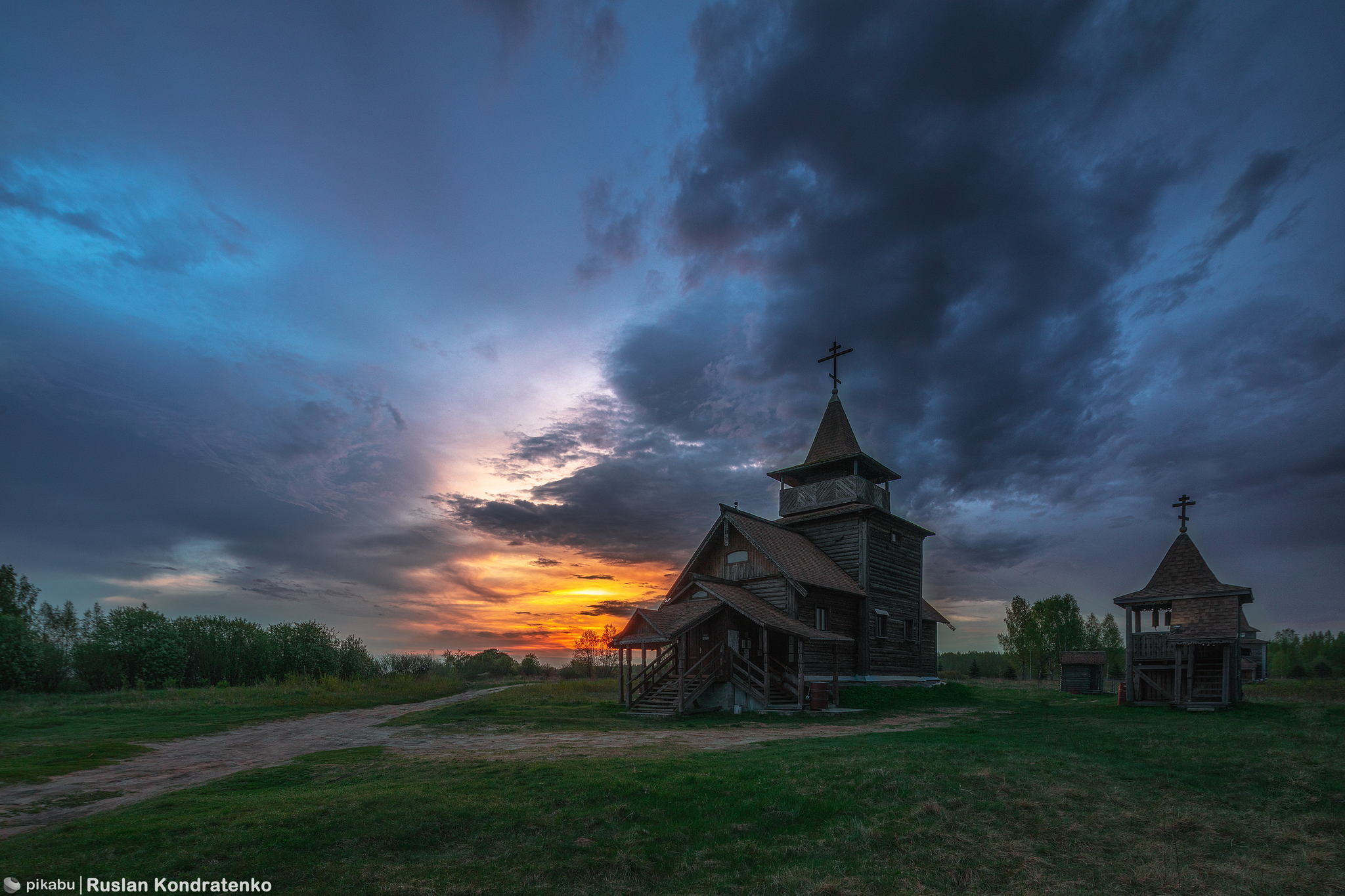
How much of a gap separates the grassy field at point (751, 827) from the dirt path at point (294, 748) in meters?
1.22

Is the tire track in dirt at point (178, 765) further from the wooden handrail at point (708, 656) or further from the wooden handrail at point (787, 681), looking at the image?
the wooden handrail at point (787, 681)

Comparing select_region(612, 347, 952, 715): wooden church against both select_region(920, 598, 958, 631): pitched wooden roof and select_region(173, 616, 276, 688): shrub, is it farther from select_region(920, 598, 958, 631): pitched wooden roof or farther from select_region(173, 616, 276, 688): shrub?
select_region(173, 616, 276, 688): shrub

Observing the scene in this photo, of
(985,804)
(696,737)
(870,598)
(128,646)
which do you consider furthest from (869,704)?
(128,646)

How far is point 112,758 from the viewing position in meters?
14.2

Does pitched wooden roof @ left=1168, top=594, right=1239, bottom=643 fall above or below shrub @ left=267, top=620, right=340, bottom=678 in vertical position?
above

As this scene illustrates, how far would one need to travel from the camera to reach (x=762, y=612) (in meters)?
25.8

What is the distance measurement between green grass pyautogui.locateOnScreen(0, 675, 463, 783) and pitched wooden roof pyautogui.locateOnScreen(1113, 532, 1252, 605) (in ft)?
118

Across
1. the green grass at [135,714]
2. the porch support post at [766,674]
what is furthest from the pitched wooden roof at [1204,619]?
the green grass at [135,714]

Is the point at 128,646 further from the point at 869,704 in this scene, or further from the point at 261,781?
the point at 869,704

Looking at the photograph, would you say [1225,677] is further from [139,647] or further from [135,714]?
[139,647]

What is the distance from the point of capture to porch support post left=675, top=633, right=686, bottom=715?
23812 millimetres

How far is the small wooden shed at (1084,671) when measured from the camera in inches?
1673

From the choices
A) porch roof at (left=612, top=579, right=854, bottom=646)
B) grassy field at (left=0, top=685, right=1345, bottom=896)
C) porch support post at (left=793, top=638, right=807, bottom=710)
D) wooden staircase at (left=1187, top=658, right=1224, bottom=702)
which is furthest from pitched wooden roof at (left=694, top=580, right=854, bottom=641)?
wooden staircase at (left=1187, top=658, right=1224, bottom=702)

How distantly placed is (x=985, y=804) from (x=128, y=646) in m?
49.6
